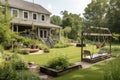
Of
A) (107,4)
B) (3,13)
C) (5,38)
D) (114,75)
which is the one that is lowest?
(114,75)

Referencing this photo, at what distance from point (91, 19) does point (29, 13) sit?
34.8m

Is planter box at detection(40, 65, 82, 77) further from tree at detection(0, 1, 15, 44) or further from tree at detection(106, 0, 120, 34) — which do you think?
tree at detection(106, 0, 120, 34)

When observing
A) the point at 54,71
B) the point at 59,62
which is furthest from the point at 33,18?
the point at 54,71

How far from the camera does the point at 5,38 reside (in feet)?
18.8

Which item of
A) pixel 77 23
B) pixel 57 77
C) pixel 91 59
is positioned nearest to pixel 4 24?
pixel 57 77

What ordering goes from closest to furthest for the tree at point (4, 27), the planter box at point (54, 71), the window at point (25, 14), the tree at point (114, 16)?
the tree at point (4, 27), the planter box at point (54, 71), the window at point (25, 14), the tree at point (114, 16)

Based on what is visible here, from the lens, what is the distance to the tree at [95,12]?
5131 centimetres

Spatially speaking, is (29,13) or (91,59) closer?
(91,59)

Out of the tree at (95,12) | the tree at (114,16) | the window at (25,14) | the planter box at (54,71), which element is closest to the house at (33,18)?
the window at (25,14)

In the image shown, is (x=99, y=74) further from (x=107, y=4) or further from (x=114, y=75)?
(x=107, y=4)

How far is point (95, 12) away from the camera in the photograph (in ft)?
178

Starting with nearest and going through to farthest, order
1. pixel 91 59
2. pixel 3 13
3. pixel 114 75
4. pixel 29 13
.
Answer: pixel 114 75, pixel 3 13, pixel 91 59, pixel 29 13

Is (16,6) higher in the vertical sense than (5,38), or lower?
higher

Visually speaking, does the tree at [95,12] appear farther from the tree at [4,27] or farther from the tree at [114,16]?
the tree at [4,27]
